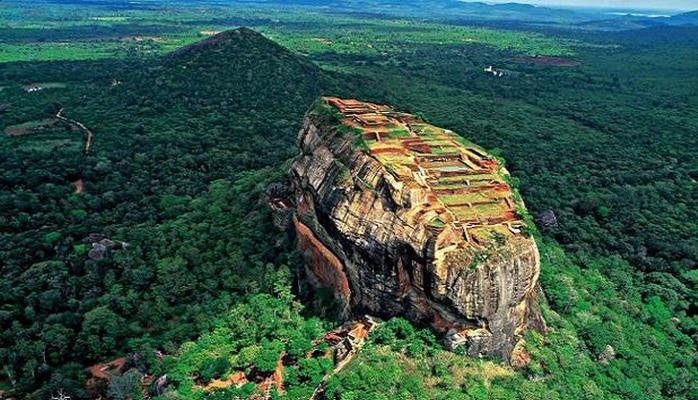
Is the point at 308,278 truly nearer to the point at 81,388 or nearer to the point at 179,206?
the point at 81,388

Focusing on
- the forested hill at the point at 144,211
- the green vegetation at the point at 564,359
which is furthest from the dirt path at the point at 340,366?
the forested hill at the point at 144,211

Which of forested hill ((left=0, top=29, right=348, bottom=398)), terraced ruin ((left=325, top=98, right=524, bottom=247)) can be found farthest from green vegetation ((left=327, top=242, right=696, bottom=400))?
forested hill ((left=0, top=29, right=348, bottom=398))

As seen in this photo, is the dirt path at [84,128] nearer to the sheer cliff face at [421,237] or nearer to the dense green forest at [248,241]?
the dense green forest at [248,241]

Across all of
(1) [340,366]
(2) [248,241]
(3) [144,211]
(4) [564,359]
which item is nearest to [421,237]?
(1) [340,366]

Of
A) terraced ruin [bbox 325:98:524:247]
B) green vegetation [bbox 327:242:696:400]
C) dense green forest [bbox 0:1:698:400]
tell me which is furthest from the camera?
dense green forest [bbox 0:1:698:400]

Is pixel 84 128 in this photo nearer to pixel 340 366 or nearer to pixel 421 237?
pixel 340 366

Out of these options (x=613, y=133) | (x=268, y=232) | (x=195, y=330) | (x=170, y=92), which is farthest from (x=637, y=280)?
(x=170, y=92)

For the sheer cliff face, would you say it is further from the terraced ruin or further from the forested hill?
the forested hill
